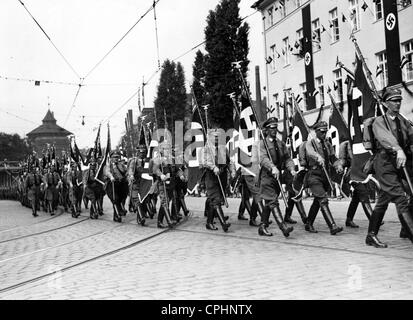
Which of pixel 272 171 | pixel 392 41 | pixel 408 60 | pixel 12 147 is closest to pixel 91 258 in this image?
pixel 272 171

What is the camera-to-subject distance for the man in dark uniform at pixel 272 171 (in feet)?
28.0

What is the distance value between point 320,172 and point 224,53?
3359cm

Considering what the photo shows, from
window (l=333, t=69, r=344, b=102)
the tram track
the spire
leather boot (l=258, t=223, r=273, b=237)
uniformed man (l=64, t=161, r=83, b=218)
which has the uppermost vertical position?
the spire

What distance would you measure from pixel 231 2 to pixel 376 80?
18772 mm

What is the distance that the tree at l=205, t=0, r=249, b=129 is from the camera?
135 feet

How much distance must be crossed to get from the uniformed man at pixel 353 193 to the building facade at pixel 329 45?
1013 centimetres

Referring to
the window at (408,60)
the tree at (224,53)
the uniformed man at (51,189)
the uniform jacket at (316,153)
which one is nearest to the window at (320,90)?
the window at (408,60)

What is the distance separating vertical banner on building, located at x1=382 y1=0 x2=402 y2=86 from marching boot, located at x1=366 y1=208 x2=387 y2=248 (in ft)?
60.0

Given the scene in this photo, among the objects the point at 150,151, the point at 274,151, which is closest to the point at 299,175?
the point at 274,151

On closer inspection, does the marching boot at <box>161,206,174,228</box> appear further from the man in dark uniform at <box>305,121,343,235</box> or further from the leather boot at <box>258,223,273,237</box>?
the man in dark uniform at <box>305,121,343,235</box>

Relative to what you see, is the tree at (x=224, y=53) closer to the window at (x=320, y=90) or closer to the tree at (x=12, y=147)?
the window at (x=320, y=90)

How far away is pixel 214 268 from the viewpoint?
20.8ft

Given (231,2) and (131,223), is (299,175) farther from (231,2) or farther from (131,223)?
(231,2)

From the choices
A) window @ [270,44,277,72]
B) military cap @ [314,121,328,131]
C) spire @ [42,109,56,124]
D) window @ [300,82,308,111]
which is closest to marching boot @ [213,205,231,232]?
military cap @ [314,121,328,131]
